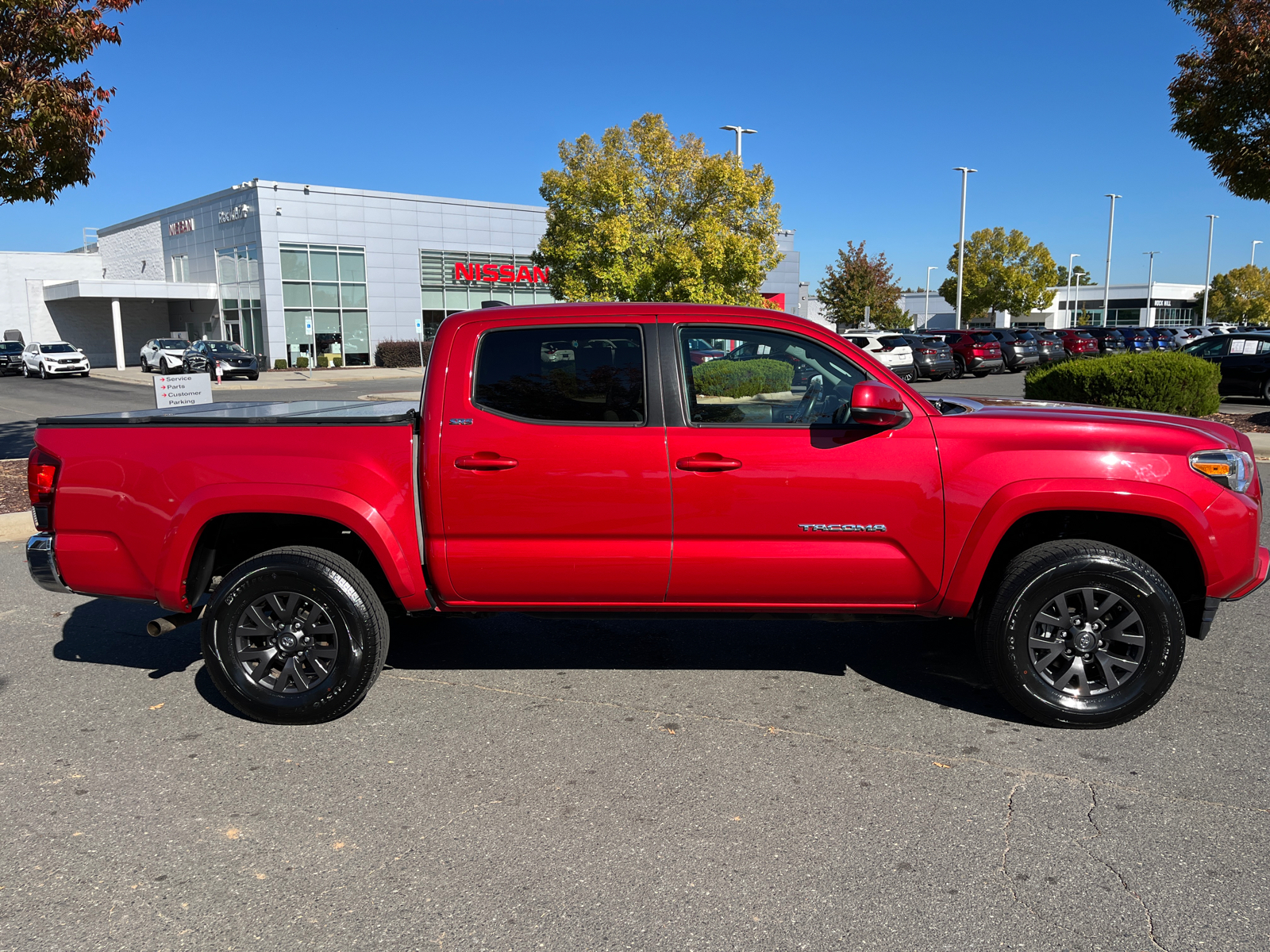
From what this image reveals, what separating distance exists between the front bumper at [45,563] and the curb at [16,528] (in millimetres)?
4685

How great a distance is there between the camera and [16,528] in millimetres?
8773

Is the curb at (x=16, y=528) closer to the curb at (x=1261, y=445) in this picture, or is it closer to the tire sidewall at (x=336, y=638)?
the tire sidewall at (x=336, y=638)

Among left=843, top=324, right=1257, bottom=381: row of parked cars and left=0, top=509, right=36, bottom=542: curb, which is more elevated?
left=843, top=324, right=1257, bottom=381: row of parked cars

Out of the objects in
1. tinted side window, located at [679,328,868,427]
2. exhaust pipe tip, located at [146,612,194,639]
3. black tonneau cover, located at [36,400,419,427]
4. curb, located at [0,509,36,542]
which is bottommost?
curb, located at [0,509,36,542]

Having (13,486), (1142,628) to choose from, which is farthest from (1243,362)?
(13,486)

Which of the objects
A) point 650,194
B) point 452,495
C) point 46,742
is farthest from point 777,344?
point 650,194

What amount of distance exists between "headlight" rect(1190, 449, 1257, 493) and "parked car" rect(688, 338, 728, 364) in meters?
2.07

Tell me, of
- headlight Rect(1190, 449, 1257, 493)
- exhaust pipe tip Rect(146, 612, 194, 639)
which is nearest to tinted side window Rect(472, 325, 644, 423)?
exhaust pipe tip Rect(146, 612, 194, 639)

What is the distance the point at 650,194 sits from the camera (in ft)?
81.4

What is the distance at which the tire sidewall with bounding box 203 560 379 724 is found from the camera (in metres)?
4.23

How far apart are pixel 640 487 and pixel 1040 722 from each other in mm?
2053

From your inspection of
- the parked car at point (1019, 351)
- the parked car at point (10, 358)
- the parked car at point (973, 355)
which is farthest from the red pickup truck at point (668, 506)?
the parked car at point (10, 358)

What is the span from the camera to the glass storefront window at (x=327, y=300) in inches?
1662

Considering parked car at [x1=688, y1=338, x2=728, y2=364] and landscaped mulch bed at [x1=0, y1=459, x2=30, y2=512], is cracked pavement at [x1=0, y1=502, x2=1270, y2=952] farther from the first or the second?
landscaped mulch bed at [x1=0, y1=459, x2=30, y2=512]
